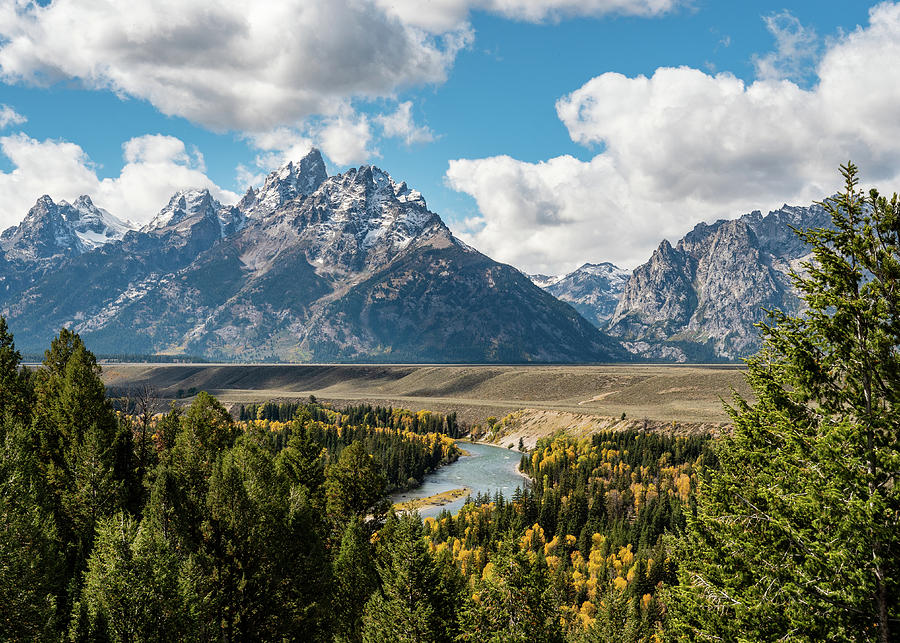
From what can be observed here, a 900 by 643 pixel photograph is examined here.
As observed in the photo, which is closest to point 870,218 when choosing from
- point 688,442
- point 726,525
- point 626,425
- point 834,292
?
point 834,292

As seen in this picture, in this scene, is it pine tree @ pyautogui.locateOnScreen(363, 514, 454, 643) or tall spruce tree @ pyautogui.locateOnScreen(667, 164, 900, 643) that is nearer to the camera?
tall spruce tree @ pyautogui.locateOnScreen(667, 164, 900, 643)

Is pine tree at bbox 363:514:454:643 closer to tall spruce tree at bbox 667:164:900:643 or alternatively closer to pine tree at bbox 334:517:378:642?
pine tree at bbox 334:517:378:642

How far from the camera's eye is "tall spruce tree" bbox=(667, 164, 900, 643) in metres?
13.6

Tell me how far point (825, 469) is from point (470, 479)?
15274 centimetres

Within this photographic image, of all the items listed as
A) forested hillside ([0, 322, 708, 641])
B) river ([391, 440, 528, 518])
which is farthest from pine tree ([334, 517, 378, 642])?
river ([391, 440, 528, 518])

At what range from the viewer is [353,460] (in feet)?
149

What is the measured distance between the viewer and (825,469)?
573 inches

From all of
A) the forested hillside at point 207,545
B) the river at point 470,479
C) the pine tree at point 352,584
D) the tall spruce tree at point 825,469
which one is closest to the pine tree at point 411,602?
the forested hillside at point 207,545

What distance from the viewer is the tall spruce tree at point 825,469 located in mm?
13555

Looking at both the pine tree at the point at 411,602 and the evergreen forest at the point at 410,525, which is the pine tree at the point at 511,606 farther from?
the pine tree at the point at 411,602

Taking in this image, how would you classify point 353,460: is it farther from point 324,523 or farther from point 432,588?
point 432,588

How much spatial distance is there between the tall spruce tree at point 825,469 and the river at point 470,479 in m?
112

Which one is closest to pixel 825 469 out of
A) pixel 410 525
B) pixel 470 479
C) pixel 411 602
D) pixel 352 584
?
pixel 410 525

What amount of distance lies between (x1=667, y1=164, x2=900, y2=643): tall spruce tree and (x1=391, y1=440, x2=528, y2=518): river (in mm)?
112264
